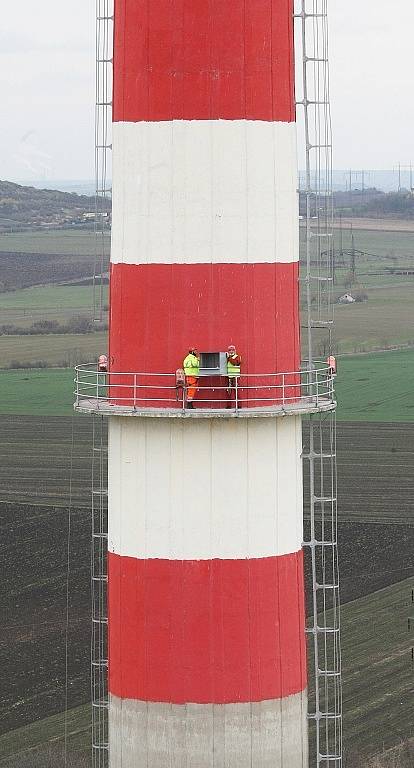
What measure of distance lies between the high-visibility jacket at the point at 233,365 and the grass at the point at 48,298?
123597mm

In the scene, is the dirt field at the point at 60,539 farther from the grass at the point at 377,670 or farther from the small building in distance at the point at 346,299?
the small building in distance at the point at 346,299

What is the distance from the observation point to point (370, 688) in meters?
35.7

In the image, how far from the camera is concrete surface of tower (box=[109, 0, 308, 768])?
16.9 metres

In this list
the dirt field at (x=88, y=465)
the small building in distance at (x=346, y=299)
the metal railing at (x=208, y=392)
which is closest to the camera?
the metal railing at (x=208, y=392)

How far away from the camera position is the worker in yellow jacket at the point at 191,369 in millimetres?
16906

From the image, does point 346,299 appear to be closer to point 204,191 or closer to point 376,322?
point 376,322

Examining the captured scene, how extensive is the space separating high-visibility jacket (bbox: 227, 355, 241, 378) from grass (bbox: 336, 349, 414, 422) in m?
64.3

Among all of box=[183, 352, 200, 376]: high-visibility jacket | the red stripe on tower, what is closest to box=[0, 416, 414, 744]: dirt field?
box=[183, 352, 200, 376]: high-visibility jacket

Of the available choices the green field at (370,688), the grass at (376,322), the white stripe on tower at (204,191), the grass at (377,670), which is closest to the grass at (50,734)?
the green field at (370,688)

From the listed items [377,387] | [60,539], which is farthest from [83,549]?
[377,387]

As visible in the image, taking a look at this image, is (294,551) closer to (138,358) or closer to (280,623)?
(280,623)

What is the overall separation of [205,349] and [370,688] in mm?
19982

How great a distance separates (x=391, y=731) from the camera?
3241 cm

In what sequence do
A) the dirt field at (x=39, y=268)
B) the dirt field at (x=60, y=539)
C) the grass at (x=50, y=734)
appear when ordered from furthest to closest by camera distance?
the dirt field at (x=39, y=268) < the dirt field at (x=60, y=539) < the grass at (x=50, y=734)
